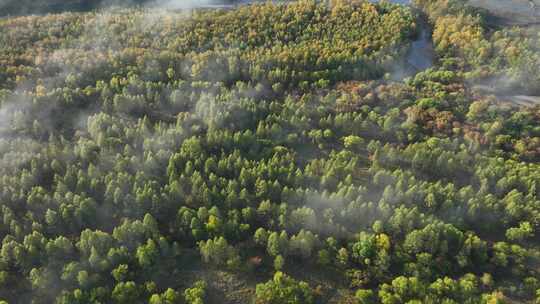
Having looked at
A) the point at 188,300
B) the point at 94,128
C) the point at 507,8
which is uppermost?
the point at 507,8

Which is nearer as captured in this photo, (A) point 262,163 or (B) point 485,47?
(A) point 262,163

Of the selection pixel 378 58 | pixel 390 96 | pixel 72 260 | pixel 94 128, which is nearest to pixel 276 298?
pixel 72 260

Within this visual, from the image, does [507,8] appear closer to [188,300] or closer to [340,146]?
[340,146]

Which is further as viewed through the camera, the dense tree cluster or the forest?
the dense tree cluster

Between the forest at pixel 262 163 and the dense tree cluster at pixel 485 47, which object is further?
the dense tree cluster at pixel 485 47

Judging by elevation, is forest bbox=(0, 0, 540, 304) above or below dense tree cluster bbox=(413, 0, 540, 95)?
below

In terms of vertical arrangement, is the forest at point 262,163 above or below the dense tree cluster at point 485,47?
below

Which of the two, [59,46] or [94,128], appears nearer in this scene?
[94,128]

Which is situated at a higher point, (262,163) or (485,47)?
(485,47)
